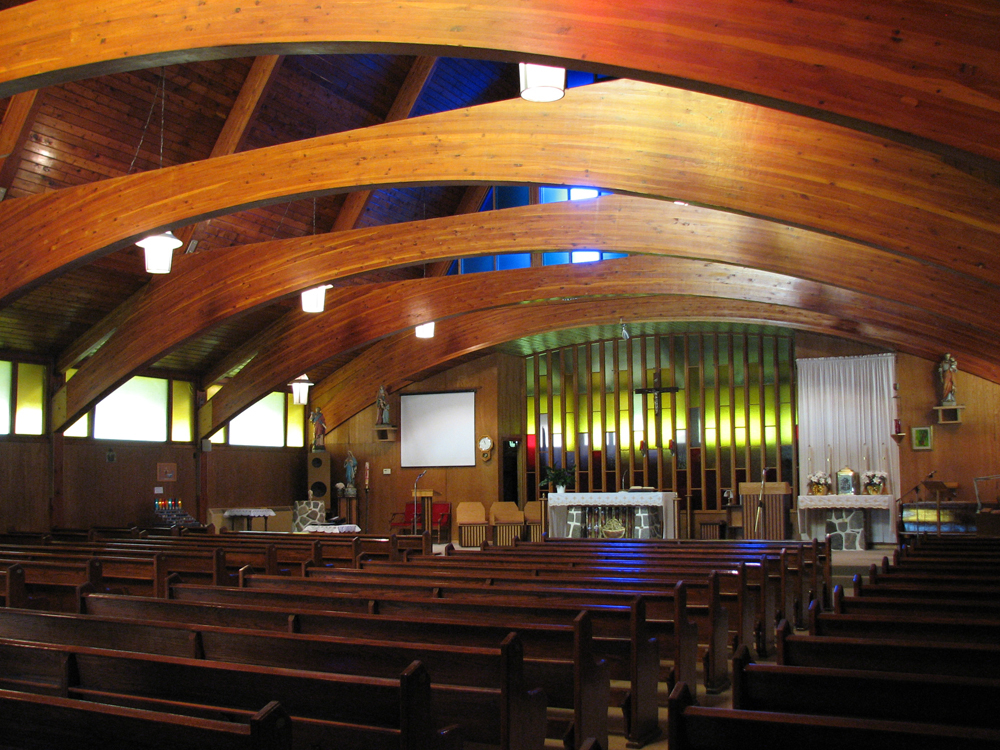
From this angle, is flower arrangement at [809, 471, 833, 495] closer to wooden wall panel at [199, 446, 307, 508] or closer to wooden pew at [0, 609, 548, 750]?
wooden wall panel at [199, 446, 307, 508]

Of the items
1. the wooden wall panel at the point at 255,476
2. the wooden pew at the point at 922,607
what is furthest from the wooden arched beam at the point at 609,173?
the wooden wall panel at the point at 255,476

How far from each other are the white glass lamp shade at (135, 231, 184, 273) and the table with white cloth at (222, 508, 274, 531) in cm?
687

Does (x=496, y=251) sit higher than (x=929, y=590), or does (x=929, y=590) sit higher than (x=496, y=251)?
(x=496, y=251)

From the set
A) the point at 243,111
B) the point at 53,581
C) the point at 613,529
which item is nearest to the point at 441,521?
the point at 613,529

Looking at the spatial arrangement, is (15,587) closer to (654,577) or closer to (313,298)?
(654,577)

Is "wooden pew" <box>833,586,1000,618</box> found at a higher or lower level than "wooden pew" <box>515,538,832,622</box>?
higher

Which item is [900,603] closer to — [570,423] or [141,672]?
[141,672]

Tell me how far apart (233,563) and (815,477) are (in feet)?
32.6

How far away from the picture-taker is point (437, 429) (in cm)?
1695

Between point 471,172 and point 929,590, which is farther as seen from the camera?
point 471,172

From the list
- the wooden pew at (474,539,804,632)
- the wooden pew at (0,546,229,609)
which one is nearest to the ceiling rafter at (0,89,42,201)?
the wooden pew at (0,546,229,609)

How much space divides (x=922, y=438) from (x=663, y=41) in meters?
11.6

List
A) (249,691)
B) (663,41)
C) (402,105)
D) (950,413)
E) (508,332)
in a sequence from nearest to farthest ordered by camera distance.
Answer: (249,691) < (663,41) < (402,105) < (950,413) < (508,332)

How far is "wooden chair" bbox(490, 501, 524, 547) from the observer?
51.7ft
